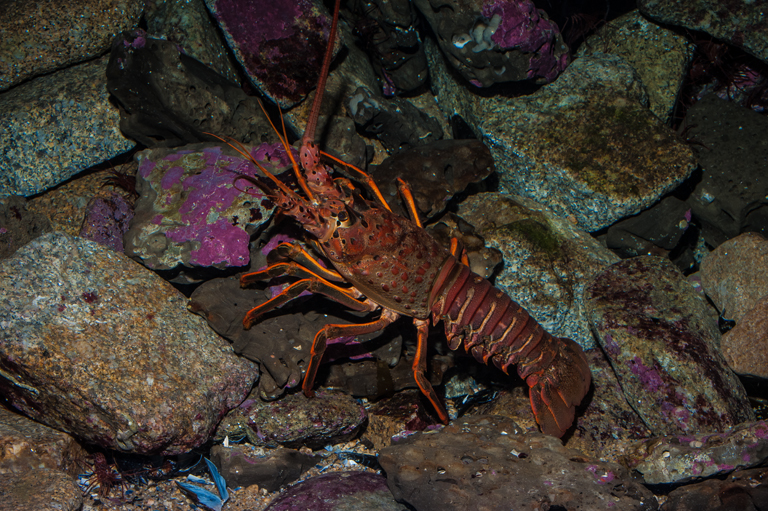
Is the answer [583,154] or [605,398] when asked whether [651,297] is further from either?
[583,154]

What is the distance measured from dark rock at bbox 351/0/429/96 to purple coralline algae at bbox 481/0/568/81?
109cm

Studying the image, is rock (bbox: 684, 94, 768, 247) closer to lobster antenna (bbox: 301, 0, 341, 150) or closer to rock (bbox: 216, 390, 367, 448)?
lobster antenna (bbox: 301, 0, 341, 150)

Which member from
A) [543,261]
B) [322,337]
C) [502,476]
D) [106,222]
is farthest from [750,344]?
[106,222]

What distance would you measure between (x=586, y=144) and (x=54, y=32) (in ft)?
18.3

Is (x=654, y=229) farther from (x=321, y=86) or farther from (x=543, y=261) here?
(x=321, y=86)

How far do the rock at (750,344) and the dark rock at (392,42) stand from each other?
4264mm

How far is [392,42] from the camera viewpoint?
5.33m

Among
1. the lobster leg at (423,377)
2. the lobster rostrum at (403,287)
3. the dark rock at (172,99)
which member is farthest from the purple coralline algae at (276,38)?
the lobster leg at (423,377)

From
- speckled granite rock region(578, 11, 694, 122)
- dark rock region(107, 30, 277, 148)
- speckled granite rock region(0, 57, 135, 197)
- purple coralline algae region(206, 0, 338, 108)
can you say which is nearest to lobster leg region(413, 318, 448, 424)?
dark rock region(107, 30, 277, 148)

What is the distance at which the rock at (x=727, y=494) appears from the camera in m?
2.84

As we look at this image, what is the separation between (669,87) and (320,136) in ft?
13.9

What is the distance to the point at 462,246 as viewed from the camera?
418 cm

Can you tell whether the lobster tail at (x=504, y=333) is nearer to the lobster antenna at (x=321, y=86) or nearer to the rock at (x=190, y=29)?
the lobster antenna at (x=321, y=86)

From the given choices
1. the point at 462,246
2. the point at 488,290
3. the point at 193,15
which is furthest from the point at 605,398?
the point at 193,15
